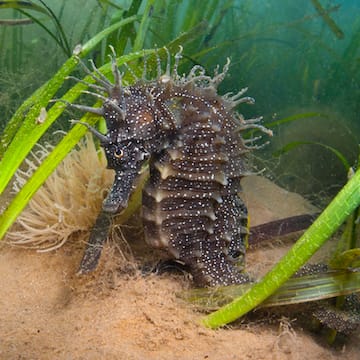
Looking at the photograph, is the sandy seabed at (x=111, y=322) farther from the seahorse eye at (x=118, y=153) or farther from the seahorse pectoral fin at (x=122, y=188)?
the seahorse eye at (x=118, y=153)

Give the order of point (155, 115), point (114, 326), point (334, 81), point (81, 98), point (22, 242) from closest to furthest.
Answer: point (114, 326), point (155, 115), point (22, 242), point (81, 98), point (334, 81)

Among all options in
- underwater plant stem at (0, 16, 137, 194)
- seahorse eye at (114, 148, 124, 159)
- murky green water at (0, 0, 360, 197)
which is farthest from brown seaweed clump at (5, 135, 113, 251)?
murky green water at (0, 0, 360, 197)

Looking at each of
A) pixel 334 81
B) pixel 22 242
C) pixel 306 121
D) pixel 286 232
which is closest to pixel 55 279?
pixel 22 242

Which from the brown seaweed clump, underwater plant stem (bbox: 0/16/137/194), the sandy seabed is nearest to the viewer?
the sandy seabed

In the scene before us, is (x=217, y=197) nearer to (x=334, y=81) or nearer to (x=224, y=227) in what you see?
(x=224, y=227)

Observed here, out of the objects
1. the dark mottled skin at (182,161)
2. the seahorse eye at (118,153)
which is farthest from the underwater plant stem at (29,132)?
the seahorse eye at (118,153)

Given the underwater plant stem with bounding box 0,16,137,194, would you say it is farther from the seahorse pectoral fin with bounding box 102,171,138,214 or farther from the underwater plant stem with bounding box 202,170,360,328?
the underwater plant stem with bounding box 202,170,360,328

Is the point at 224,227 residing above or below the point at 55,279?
above
